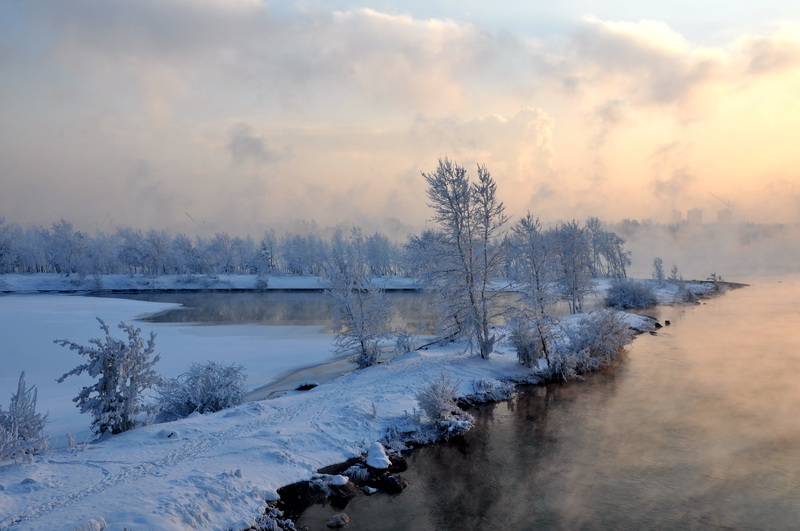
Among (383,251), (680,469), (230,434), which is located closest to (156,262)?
(383,251)

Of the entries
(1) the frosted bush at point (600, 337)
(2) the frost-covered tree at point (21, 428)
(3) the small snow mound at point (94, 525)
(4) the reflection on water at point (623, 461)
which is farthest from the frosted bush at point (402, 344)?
(3) the small snow mound at point (94, 525)

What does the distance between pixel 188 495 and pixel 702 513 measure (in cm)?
1144

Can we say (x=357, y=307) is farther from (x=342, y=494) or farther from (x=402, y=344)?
(x=342, y=494)

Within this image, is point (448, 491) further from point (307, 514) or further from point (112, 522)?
point (112, 522)

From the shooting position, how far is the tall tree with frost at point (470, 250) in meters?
24.3

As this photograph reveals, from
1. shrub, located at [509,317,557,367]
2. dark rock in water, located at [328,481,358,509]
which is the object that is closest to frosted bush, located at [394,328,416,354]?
shrub, located at [509,317,557,367]

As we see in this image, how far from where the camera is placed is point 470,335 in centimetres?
2438

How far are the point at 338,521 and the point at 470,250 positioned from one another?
1627 centimetres

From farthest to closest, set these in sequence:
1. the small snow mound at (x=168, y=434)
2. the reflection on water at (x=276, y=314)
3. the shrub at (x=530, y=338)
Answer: the reflection on water at (x=276, y=314) → the shrub at (x=530, y=338) → the small snow mound at (x=168, y=434)

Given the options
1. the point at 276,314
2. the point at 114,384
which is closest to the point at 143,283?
the point at 276,314

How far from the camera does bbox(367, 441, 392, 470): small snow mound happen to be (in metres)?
13.2

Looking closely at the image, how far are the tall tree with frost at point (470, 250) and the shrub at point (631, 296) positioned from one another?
3509cm

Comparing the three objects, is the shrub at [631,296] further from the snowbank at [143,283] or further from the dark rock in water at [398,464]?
the dark rock in water at [398,464]

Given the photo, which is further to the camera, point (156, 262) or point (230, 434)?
point (156, 262)
